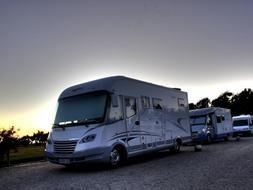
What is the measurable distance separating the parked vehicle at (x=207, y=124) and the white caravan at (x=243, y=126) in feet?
26.8

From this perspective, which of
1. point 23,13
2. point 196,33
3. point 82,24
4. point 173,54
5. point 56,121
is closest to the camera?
point 56,121

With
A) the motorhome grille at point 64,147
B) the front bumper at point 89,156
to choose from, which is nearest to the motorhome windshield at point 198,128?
the front bumper at point 89,156

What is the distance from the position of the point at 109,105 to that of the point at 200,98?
3602 inches

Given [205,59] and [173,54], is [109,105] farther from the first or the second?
[205,59]

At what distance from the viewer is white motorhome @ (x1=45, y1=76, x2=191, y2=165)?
9.48 m

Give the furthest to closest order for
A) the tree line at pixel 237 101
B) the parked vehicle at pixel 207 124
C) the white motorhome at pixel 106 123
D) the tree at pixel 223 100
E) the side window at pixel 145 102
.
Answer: the tree at pixel 223 100 < the tree line at pixel 237 101 < the parked vehicle at pixel 207 124 < the side window at pixel 145 102 < the white motorhome at pixel 106 123

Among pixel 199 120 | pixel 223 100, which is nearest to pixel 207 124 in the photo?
pixel 199 120

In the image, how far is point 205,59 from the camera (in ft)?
66.7

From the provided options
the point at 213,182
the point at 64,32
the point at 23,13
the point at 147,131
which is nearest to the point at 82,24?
the point at 64,32

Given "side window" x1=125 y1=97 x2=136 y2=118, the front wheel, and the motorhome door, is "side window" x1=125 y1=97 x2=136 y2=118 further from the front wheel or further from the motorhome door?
the front wheel

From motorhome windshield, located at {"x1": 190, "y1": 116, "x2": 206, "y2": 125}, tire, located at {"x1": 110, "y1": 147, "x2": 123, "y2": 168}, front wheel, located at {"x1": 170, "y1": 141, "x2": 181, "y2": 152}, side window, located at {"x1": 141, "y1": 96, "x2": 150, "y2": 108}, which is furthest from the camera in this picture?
motorhome windshield, located at {"x1": 190, "y1": 116, "x2": 206, "y2": 125}

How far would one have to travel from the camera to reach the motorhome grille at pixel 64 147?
31.2 feet

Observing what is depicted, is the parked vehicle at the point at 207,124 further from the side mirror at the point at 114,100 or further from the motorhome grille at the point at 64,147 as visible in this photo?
the motorhome grille at the point at 64,147

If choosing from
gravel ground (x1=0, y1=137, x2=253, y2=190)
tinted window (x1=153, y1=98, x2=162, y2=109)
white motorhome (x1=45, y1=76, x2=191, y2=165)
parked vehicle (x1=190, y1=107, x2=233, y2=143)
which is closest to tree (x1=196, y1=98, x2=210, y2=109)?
parked vehicle (x1=190, y1=107, x2=233, y2=143)
